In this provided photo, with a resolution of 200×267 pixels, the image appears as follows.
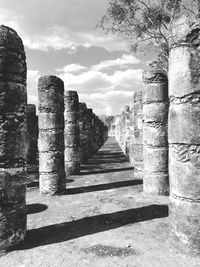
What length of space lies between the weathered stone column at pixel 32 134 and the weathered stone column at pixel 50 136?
7.58 m

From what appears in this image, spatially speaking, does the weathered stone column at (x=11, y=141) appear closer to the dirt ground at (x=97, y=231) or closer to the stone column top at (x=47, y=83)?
the dirt ground at (x=97, y=231)

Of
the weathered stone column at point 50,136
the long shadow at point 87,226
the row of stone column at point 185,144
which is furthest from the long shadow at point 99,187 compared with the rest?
the row of stone column at point 185,144

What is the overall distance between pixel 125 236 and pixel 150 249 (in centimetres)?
74

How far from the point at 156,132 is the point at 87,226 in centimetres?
417

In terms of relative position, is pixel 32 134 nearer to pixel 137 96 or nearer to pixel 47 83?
pixel 137 96

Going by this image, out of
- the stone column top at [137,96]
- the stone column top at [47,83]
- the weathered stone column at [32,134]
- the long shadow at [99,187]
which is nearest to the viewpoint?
the stone column top at [47,83]

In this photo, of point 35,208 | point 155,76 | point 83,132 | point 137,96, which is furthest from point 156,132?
point 83,132

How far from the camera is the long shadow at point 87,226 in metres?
5.25

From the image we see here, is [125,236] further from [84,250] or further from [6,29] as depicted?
[6,29]

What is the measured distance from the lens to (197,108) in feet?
14.7

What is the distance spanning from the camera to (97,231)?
5.62 m

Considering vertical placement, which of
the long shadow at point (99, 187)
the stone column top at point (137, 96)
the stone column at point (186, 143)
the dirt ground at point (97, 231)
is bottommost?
the dirt ground at point (97, 231)

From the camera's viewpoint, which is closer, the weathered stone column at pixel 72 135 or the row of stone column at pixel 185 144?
the row of stone column at pixel 185 144

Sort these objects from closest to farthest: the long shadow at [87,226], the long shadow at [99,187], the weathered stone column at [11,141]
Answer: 1. the weathered stone column at [11,141]
2. the long shadow at [87,226]
3. the long shadow at [99,187]
